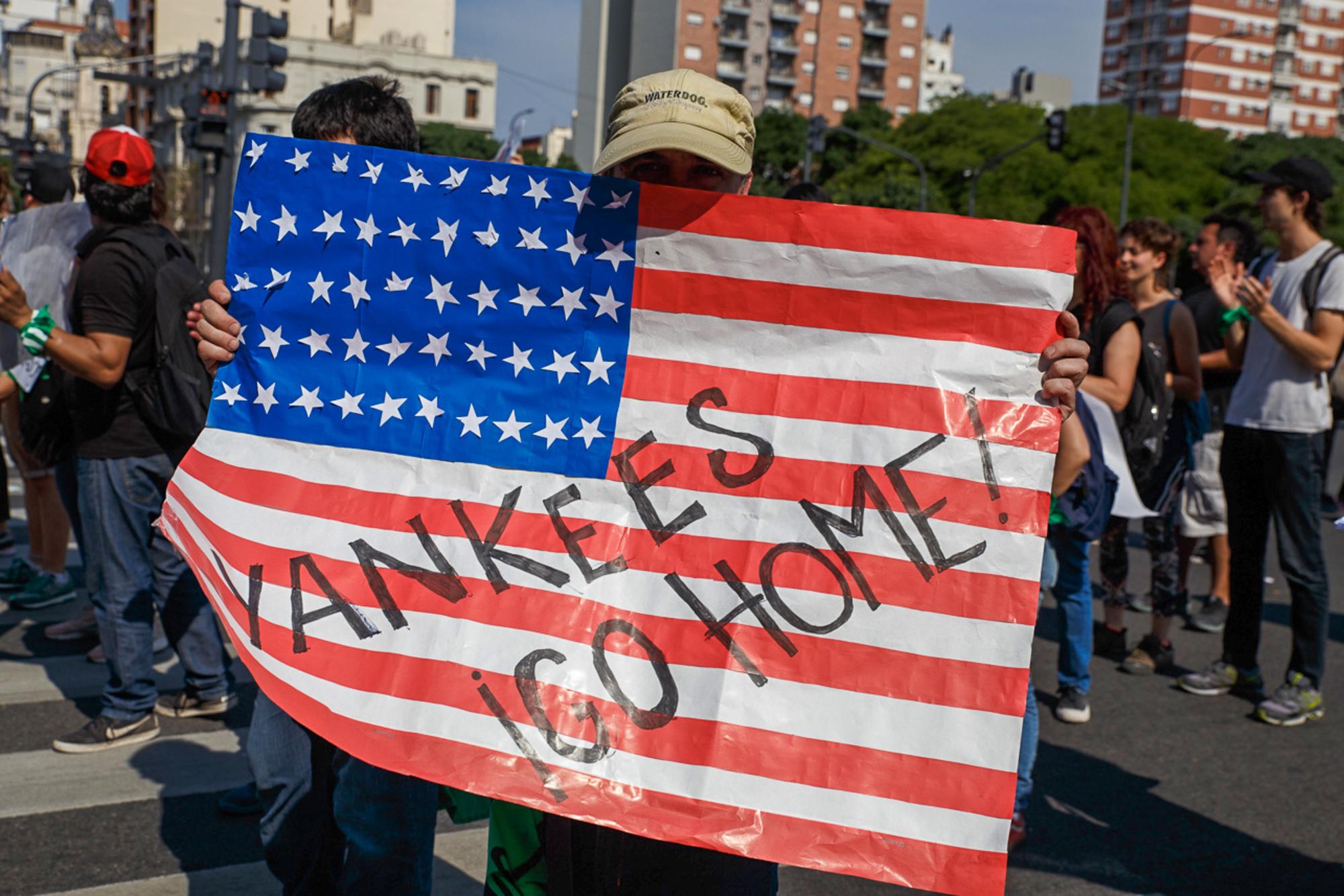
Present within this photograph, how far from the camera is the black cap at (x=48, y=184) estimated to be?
23.2 feet

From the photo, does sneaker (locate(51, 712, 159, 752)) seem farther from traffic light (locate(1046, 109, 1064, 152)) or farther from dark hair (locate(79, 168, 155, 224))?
traffic light (locate(1046, 109, 1064, 152))

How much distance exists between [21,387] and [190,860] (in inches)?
94.5

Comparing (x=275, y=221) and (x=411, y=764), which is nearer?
(x=411, y=764)

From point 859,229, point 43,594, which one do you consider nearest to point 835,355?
point 859,229

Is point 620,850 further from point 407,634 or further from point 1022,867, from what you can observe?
point 1022,867

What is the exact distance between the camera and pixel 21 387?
5004mm

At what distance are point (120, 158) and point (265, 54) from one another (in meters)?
11.2

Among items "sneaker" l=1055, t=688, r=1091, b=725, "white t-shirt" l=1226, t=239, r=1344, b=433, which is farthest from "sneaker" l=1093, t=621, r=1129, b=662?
"white t-shirt" l=1226, t=239, r=1344, b=433

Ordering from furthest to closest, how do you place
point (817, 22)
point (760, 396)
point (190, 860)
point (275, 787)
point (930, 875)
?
point (817, 22), point (190, 860), point (275, 787), point (760, 396), point (930, 875)

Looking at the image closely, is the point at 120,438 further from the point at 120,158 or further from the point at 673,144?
the point at 673,144

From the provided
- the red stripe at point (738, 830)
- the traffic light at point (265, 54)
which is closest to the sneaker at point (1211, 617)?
the red stripe at point (738, 830)

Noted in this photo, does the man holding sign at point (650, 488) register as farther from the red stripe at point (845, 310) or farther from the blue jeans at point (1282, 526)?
the blue jeans at point (1282, 526)

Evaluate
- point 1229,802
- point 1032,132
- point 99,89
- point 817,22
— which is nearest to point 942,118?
point 1032,132

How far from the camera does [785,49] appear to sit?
8862 cm
